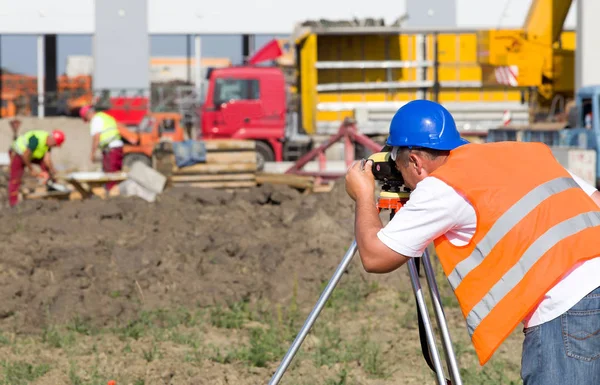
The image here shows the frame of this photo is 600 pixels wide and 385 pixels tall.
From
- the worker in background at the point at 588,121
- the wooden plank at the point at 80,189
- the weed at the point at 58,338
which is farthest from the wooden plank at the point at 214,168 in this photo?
the weed at the point at 58,338

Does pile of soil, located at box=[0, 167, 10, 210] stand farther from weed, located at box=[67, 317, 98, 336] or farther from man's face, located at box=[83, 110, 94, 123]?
weed, located at box=[67, 317, 98, 336]

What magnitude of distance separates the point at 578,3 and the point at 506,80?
1920 millimetres

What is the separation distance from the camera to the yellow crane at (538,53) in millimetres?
17359

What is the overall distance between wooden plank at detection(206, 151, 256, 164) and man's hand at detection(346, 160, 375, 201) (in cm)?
1236

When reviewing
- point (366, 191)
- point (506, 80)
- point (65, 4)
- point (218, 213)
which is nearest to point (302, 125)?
point (506, 80)

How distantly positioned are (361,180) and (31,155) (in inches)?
444

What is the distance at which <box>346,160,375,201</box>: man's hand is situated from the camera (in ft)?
10.3

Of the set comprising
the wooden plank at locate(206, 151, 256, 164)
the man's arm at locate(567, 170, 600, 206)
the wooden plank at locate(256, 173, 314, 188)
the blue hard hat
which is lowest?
the wooden plank at locate(256, 173, 314, 188)

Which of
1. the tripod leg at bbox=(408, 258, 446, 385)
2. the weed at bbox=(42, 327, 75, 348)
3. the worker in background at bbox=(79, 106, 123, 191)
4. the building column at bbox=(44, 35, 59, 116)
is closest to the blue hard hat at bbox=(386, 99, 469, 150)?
the tripod leg at bbox=(408, 258, 446, 385)

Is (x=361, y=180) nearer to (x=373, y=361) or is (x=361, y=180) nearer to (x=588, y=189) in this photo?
(x=588, y=189)

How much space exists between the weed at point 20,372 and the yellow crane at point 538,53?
13.3 metres

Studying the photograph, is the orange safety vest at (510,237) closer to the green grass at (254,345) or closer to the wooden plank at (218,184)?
the green grass at (254,345)

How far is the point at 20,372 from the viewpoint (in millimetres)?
5465

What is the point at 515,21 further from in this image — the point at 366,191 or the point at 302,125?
the point at 366,191
